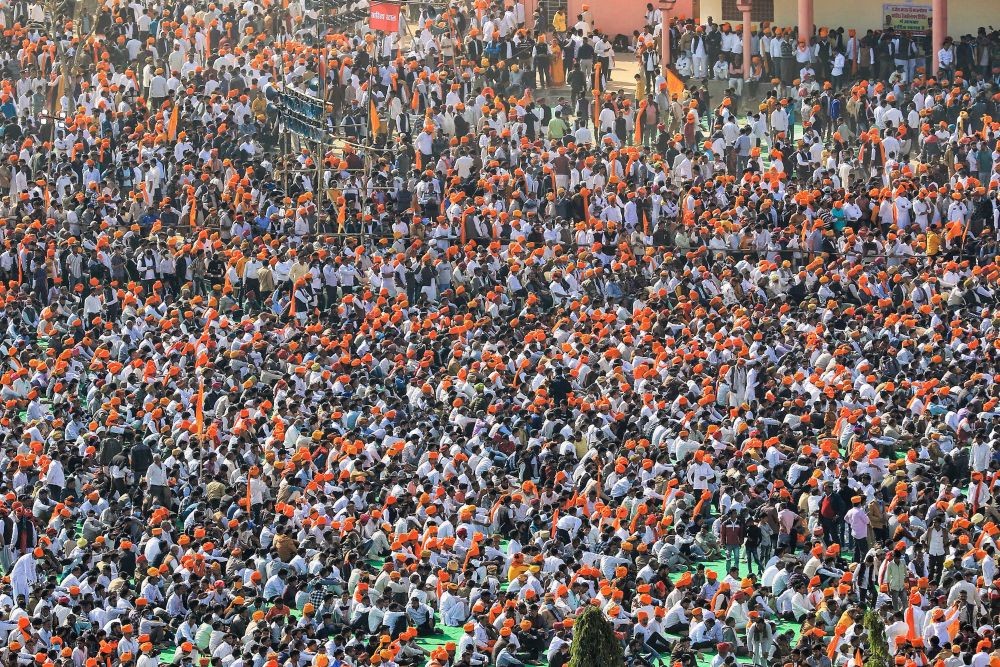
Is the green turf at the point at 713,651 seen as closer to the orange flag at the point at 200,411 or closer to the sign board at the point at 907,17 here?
the orange flag at the point at 200,411

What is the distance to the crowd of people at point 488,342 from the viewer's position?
32438 mm

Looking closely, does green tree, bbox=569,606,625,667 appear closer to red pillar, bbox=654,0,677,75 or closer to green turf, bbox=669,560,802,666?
green turf, bbox=669,560,802,666

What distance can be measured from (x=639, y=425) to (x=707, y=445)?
4.92 ft

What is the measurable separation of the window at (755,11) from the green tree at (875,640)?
23.6 m

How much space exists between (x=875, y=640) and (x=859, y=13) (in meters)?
24.2

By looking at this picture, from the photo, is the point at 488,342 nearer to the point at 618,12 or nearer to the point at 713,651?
the point at 713,651

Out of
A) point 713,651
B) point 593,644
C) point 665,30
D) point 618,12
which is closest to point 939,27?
point 665,30

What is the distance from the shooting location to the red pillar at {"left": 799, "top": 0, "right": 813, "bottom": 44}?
49781mm

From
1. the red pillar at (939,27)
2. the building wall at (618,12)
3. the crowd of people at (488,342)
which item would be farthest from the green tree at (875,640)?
the building wall at (618,12)

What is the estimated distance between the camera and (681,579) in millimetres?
32688

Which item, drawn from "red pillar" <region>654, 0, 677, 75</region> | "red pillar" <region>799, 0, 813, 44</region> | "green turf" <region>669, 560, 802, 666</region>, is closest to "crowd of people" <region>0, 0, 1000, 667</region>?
"green turf" <region>669, 560, 802, 666</region>

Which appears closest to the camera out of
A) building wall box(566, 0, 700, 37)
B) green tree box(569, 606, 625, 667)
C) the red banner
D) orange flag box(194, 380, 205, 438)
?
green tree box(569, 606, 625, 667)

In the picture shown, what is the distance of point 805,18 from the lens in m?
49.9

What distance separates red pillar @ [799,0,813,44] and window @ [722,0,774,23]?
163cm
